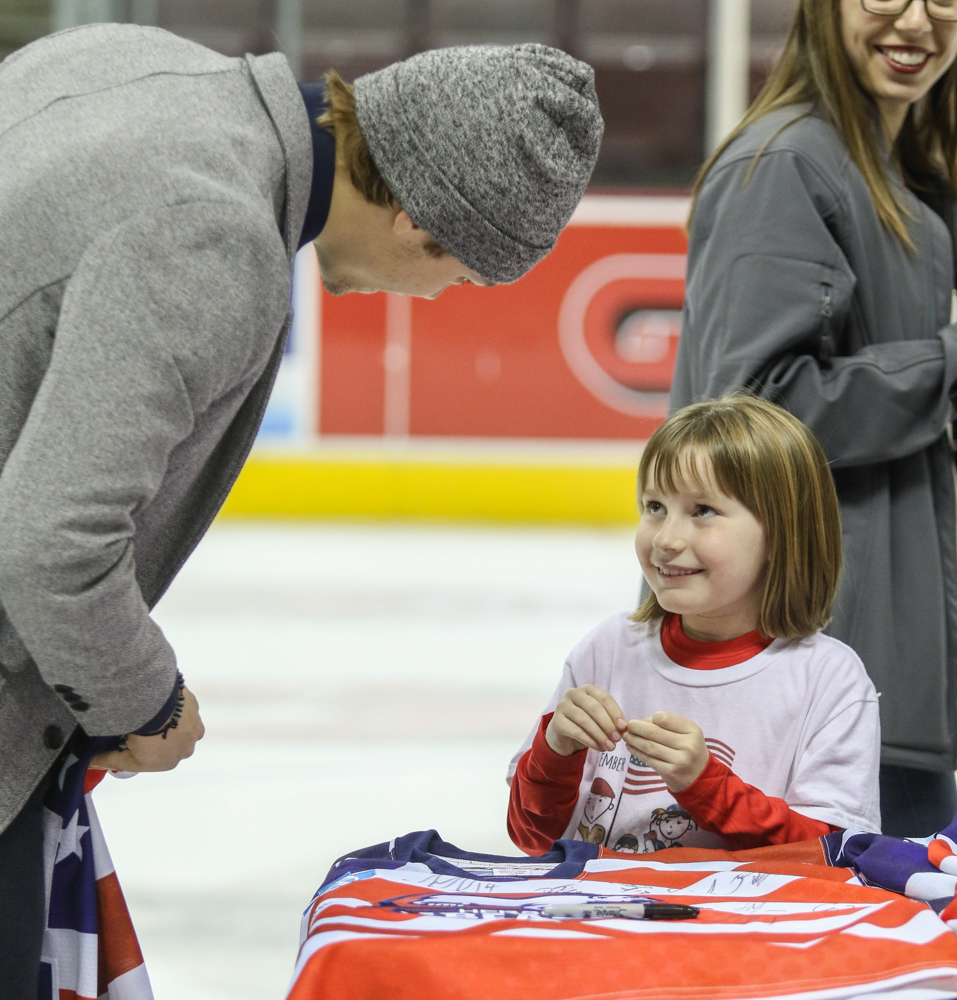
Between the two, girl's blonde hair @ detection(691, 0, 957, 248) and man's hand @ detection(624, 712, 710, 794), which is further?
girl's blonde hair @ detection(691, 0, 957, 248)

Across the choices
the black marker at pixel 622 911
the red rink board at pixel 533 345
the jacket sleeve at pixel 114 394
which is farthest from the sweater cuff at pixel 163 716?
the red rink board at pixel 533 345

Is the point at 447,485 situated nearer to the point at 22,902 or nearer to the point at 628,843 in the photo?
the point at 628,843

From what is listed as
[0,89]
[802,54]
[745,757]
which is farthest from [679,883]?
[802,54]

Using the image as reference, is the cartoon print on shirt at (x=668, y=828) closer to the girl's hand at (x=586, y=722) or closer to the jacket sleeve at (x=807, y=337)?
the girl's hand at (x=586, y=722)

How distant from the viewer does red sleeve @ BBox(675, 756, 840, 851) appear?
128 centimetres

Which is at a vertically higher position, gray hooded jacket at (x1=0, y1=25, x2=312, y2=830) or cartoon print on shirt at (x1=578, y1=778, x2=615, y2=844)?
gray hooded jacket at (x1=0, y1=25, x2=312, y2=830)

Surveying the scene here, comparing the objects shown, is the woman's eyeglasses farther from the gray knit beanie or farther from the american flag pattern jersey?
the american flag pattern jersey

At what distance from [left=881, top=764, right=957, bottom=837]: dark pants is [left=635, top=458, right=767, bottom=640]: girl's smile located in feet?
1.28

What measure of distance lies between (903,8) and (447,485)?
575 cm

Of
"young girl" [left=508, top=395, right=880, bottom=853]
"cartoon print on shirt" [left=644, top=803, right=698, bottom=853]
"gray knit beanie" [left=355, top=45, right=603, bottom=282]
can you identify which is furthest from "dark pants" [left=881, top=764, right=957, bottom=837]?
"gray knit beanie" [left=355, top=45, right=603, bottom=282]

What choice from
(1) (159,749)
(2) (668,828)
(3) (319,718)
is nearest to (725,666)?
(2) (668,828)

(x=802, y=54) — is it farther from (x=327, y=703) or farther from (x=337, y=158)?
(x=327, y=703)

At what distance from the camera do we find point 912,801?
1.66m

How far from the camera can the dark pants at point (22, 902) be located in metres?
1.17
